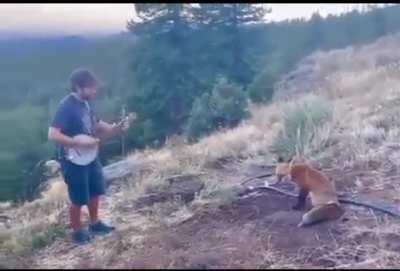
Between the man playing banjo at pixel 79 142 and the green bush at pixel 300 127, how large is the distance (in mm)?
2383

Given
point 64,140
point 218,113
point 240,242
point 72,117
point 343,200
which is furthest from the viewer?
point 218,113

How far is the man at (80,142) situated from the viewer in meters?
5.13

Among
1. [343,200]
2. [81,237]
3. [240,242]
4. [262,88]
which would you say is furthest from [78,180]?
[262,88]

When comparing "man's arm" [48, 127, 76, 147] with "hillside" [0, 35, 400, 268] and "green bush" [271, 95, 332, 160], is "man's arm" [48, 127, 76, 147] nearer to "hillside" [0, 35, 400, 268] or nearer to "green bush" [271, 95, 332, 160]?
"hillside" [0, 35, 400, 268]

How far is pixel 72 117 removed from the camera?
203 inches

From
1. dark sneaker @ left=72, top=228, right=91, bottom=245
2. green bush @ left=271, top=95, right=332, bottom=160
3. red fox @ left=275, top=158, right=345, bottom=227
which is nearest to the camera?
red fox @ left=275, top=158, right=345, bottom=227

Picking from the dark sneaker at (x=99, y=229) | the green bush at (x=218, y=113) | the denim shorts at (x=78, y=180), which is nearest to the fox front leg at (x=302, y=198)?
the dark sneaker at (x=99, y=229)

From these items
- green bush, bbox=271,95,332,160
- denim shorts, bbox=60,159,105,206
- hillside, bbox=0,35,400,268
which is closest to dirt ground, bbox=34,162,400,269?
hillside, bbox=0,35,400,268

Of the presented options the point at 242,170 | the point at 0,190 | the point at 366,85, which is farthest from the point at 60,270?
the point at 0,190

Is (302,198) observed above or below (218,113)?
above

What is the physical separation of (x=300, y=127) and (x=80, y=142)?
3283 mm

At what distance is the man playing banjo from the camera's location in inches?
202

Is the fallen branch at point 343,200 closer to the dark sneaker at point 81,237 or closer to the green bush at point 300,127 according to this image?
the green bush at point 300,127

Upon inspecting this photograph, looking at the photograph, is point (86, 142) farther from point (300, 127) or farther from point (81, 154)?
point (300, 127)
